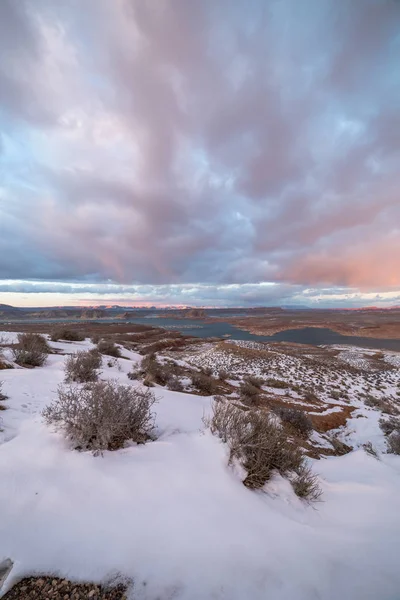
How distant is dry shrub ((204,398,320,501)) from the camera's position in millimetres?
3314

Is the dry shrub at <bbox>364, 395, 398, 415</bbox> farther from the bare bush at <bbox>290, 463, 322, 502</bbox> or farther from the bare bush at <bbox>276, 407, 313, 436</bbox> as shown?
the bare bush at <bbox>290, 463, 322, 502</bbox>

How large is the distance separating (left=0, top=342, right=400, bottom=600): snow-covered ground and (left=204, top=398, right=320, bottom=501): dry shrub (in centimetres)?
15

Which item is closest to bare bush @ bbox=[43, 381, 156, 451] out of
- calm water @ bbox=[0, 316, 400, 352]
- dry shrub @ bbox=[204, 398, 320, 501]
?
dry shrub @ bbox=[204, 398, 320, 501]

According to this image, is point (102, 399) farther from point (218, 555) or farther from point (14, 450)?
point (218, 555)

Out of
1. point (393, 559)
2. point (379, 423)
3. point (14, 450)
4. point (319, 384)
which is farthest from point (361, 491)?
point (319, 384)

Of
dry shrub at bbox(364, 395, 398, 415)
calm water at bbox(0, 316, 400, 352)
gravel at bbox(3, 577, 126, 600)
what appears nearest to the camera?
gravel at bbox(3, 577, 126, 600)

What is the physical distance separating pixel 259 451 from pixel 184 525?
1.39m

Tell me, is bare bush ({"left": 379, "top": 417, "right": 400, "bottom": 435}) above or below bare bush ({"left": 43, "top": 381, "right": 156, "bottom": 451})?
below

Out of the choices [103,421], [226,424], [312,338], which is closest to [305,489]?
[226,424]

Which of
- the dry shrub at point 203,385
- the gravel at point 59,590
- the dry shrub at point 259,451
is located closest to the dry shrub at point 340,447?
the dry shrub at point 259,451

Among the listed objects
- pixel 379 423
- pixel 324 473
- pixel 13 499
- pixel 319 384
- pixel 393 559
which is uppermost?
pixel 13 499

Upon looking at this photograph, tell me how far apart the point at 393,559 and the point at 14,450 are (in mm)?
4442

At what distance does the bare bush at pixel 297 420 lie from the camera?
26.3 feet

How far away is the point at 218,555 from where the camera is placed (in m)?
2.18
